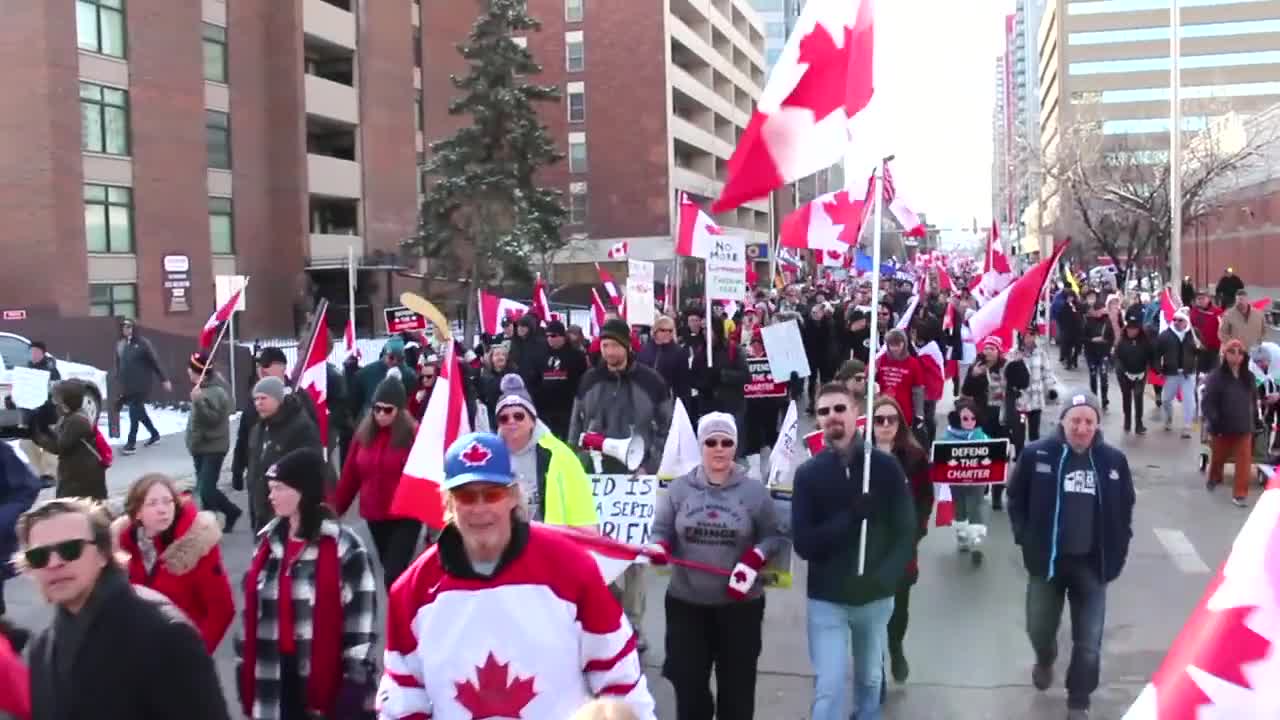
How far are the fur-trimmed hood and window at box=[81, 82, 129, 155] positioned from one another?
98.6ft

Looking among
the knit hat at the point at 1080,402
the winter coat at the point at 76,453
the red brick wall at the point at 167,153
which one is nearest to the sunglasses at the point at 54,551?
the knit hat at the point at 1080,402

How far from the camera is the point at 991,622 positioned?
8422 mm

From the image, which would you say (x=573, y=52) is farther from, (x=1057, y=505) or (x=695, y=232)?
(x=1057, y=505)

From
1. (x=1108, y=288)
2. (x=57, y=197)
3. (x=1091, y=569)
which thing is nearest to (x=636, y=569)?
(x=1091, y=569)

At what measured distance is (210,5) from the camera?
37.5 meters

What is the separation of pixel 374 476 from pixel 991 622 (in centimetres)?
424

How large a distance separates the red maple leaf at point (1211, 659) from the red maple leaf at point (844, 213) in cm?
1045

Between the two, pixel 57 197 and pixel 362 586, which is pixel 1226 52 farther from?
pixel 362 586

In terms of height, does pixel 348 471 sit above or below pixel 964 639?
above

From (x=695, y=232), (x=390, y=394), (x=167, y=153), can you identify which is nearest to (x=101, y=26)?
(x=167, y=153)

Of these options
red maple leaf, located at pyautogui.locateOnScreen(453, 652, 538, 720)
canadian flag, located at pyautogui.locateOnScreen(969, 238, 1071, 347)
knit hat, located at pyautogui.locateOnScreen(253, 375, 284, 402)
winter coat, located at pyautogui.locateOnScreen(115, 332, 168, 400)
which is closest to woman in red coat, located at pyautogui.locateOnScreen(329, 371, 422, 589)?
knit hat, located at pyautogui.locateOnScreen(253, 375, 284, 402)

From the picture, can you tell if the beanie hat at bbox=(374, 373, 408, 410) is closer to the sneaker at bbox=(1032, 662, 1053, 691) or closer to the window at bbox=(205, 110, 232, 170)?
the sneaker at bbox=(1032, 662, 1053, 691)

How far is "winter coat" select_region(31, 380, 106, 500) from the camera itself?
28.3 ft

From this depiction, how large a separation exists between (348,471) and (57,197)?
88.6 feet
